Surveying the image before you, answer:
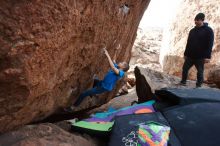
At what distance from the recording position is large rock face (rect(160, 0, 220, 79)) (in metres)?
13.1

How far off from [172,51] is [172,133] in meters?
10.1

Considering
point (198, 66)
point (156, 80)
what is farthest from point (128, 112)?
point (198, 66)

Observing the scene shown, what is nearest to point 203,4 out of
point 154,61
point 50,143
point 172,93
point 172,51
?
point 172,51

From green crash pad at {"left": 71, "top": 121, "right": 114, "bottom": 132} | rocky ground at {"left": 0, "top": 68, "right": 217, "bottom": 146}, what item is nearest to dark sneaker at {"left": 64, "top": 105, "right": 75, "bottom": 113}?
rocky ground at {"left": 0, "top": 68, "right": 217, "bottom": 146}

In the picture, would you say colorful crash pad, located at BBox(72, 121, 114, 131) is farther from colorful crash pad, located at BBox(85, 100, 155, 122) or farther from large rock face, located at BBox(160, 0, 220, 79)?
large rock face, located at BBox(160, 0, 220, 79)

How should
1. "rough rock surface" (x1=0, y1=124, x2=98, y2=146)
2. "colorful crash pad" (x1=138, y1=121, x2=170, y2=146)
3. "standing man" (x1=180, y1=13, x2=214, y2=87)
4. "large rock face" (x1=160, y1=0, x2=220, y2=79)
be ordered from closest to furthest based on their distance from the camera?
"rough rock surface" (x1=0, y1=124, x2=98, y2=146) < "colorful crash pad" (x1=138, y1=121, x2=170, y2=146) < "standing man" (x1=180, y1=13, x2=214, y2=87) < "large rock face" (x1=160, y1=0, x2=220, y2=79)

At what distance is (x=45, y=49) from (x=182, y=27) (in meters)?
11.1

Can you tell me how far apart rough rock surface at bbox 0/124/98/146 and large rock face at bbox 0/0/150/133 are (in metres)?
0.19

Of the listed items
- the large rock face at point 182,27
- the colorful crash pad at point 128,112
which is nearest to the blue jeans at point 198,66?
the colorful crash pad at point 128,112

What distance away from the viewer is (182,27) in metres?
14.1

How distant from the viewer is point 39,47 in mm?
3727

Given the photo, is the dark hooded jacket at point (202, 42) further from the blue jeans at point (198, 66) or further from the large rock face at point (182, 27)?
the large rock face at point (182, 27)

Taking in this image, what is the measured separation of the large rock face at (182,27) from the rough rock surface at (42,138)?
30.1 feet

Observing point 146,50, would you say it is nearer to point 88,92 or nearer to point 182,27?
point 182,27
